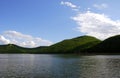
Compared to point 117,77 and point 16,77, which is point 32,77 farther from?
point 117,77

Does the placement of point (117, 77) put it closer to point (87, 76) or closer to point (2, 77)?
point (87, 76)

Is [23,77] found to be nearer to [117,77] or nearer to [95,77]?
[95,77]

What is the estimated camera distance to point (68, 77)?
60.8m

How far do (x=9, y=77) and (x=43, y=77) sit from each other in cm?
892

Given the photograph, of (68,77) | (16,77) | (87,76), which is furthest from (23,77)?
(87,76)

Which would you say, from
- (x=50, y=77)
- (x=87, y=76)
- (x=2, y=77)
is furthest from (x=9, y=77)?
(x=87, y=76)

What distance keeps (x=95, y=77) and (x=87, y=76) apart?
2.90 meters

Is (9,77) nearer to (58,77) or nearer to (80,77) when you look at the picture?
(58,77)

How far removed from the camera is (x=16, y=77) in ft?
204

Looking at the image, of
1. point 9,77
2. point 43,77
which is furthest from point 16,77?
point 43,77

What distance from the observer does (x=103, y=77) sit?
2405 inches

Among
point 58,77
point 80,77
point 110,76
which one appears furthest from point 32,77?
point 110,76

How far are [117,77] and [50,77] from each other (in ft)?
55.8

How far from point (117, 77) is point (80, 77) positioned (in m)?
9.36
